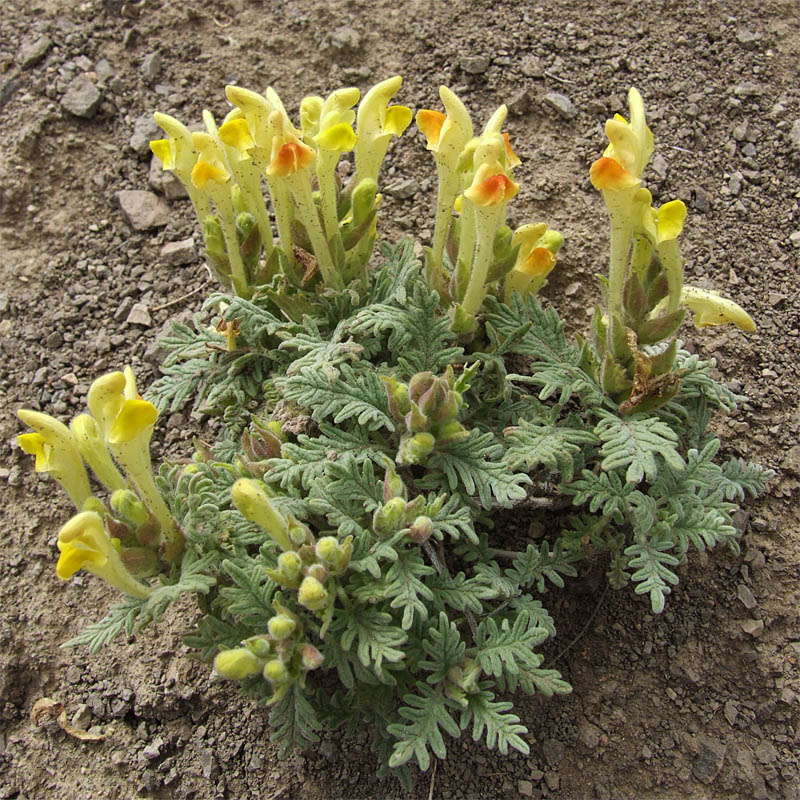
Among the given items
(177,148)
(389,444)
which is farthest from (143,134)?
(389,444)

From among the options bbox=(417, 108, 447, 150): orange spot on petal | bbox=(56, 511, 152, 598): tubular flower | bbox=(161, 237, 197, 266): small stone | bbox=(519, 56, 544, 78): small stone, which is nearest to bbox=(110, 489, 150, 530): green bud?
bbox=(56, 511, 152, 598): tubular flower

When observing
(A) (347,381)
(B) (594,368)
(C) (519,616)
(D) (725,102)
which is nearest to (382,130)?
(A) (347,381)

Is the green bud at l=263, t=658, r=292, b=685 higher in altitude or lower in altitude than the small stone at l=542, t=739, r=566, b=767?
higher

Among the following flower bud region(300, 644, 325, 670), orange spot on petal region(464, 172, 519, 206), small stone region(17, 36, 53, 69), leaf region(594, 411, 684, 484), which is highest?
small stone region(17, 36, 53, 69)

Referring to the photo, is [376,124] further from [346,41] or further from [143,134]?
[143,134]

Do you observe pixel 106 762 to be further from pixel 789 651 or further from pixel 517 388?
pixel 789 651

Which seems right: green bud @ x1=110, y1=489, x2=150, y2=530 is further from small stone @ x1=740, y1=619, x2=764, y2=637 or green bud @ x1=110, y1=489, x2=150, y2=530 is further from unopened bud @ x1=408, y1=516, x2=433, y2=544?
small stone @ x1=740, y1=619, x2=764, y2=637
